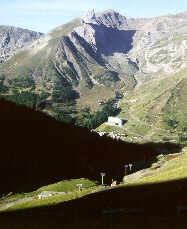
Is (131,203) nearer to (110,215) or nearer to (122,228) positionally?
(110,215)

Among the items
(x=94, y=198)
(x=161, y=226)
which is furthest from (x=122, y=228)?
(x=94, y=198)

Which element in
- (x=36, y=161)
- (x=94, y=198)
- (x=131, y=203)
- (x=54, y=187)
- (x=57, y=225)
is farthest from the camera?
(x=36, y=161)

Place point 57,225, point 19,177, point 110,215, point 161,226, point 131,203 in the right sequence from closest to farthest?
point 161,226 < point 57,225 < point 110,215 < point 131,203 < point 19,177

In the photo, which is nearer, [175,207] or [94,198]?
[175,207]

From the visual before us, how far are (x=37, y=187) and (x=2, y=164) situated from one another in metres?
31.8

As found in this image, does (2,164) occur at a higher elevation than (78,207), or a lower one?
higher

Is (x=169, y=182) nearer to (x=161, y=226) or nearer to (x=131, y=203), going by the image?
(x=131, y=203)

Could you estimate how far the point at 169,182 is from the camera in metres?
71.1

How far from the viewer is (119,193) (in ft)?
228

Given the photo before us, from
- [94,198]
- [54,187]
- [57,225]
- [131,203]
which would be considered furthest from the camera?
[54,187]

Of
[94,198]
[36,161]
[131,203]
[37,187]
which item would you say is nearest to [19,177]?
[37,187]

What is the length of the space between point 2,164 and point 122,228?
145405 mm

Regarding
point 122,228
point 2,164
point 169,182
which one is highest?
point 2,164

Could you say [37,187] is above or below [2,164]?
below
